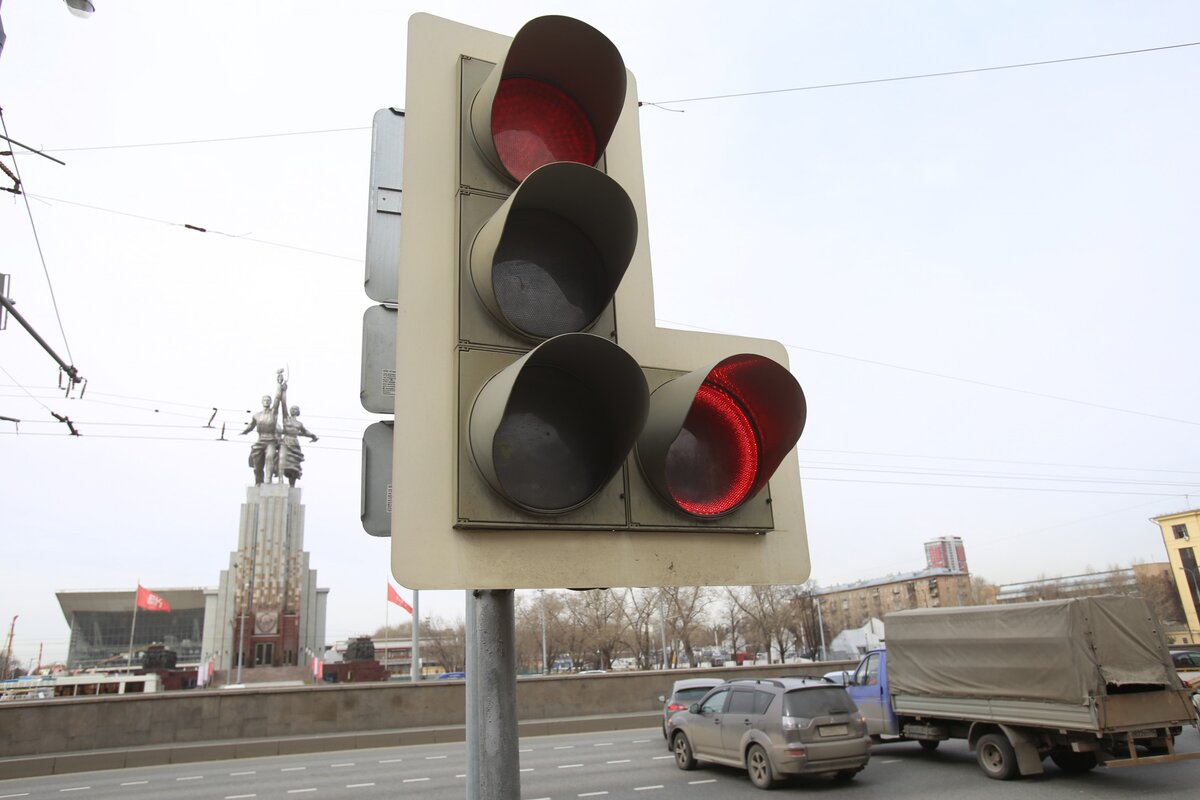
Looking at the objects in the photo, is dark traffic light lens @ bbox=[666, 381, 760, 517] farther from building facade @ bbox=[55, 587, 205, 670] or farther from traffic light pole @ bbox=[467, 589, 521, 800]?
building facade @ bbox=[55, 587, 205, 670]

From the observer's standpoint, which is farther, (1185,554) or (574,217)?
(1185,554)

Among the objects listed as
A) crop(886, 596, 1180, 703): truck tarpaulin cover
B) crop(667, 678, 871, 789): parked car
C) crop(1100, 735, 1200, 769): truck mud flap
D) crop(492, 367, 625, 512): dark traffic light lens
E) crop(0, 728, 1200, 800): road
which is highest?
crop(492, 367, 625, 512): dark traffic light lens

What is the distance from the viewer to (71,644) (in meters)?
83.9

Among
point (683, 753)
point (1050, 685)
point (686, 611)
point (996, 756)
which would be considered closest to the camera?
point (1050, 685)

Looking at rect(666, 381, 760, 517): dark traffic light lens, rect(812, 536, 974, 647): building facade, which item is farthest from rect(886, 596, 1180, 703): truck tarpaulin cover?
rect(812, 536, 974, 647): building facade

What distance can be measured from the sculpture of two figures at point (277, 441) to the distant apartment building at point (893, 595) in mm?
70000

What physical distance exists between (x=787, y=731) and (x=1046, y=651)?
3786 millimetres

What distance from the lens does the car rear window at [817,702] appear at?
1128 centimetres

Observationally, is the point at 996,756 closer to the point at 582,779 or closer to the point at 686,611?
the point at 582,779

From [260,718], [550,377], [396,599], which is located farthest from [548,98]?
[396,599]

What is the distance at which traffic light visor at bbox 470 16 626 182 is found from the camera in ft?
7.71

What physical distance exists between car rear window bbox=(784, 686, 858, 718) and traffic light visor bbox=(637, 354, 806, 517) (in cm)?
1019

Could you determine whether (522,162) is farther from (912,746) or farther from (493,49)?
(912,746)

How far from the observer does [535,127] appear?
249 centimetres
